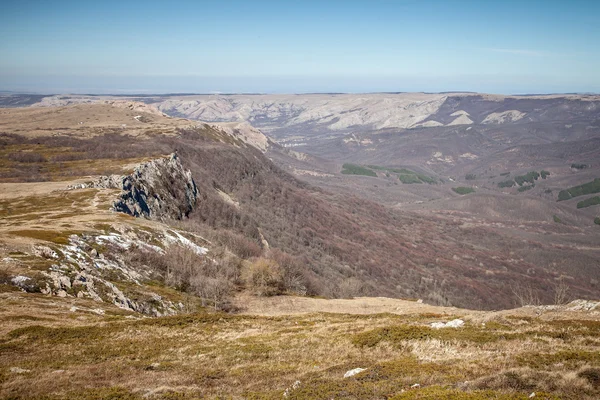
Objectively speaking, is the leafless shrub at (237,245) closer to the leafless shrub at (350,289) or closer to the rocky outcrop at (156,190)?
the rocky outcrop at (156,190)

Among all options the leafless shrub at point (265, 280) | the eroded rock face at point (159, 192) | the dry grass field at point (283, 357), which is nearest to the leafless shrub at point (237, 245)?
the eroded rock face at point (159, 192)

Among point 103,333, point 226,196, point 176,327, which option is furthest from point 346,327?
point 226,196

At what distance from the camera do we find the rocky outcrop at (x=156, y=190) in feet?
337

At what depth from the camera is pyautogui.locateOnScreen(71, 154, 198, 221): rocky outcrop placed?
10269 centimetres

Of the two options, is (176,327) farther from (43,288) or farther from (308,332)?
(43,288)

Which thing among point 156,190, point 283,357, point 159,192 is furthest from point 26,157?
point 283,357

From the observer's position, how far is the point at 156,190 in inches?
4865

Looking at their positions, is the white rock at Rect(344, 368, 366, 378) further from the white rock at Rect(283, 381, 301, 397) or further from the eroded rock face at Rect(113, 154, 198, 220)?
the eroded rock face at Rect(113, 154, 198, 220)

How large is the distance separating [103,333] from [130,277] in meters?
24.5

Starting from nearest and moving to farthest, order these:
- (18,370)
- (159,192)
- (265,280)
A: (18,370) < (265,280) < (159,192)

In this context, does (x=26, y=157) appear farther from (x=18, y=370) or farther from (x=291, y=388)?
(x=291, y=388)

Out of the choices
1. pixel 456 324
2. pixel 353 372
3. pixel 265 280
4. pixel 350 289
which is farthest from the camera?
pixel 350 289

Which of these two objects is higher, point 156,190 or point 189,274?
point 156,190

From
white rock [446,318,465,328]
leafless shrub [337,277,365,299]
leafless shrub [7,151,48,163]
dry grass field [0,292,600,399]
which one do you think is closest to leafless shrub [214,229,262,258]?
leafless shrub [337,277,365,299]
